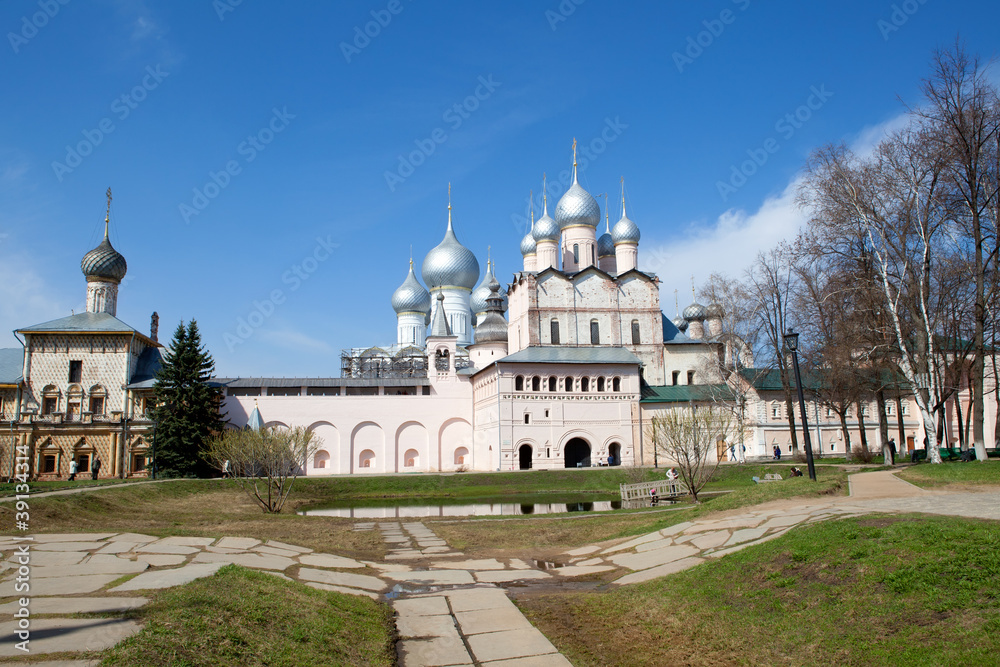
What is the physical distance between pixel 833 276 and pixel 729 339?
12.2 metres

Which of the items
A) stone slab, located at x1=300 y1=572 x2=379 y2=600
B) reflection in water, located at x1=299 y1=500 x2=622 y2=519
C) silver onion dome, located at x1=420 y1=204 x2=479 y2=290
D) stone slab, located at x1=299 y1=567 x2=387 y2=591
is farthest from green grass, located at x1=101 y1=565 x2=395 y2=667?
silver onion dome, located at x1=420 y1=204 x2=479 y2=290

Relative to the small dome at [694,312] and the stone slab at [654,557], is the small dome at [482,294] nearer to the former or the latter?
the small dome at [694,312]

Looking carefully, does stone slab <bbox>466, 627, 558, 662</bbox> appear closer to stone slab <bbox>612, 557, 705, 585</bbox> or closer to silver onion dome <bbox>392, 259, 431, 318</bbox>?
stone slab <bbox>612, 557, 705, 585</bbox>

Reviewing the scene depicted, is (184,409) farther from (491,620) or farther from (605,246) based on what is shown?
(491,620)

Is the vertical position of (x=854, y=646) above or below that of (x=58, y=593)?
below

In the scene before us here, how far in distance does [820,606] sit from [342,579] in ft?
16.8

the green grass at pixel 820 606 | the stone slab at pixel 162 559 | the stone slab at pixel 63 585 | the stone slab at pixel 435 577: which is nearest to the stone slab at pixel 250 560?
the stone slab at pixel 162 559

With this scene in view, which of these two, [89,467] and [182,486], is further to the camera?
[89,467]

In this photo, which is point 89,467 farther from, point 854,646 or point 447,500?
point 854,646

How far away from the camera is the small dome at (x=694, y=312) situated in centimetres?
4647

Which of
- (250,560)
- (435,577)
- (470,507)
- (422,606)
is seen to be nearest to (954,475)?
(435,577)

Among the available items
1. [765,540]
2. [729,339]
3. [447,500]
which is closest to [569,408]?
[729,339]

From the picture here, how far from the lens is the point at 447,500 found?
26969 mm

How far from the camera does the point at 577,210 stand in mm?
46312
